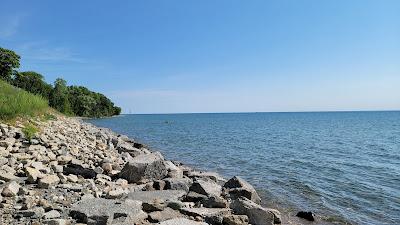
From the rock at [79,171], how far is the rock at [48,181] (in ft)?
3.47

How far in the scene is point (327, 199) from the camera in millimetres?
14078

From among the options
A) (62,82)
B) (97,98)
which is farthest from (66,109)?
(97,98)

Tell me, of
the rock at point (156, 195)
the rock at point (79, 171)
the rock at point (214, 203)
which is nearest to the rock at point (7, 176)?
the rock at point (79, 171)

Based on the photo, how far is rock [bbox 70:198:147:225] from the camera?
258 inches

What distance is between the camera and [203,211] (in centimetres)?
823

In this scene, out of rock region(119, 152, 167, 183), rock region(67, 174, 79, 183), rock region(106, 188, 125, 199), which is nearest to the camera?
rock region(106, 188, 125, 199)

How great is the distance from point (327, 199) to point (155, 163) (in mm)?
7045

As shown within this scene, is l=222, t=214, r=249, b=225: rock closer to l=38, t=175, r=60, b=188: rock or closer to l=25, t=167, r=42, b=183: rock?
l=38, t=175, r=60, b=188: rock

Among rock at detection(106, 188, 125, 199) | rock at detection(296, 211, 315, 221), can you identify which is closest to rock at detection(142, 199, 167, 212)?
rock at detection(106, 188, 125, 199)

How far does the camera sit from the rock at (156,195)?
856 centimetres

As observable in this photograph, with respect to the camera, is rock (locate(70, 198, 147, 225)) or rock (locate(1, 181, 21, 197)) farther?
rock (locate(1, 181, 21, 197))

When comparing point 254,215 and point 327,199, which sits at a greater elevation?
point 254,215

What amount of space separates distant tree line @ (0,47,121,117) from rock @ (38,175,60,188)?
3477 centimetres

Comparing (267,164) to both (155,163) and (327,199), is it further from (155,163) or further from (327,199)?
(155,163)
